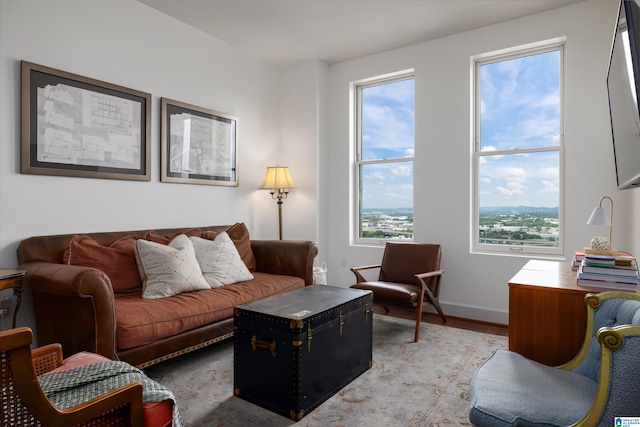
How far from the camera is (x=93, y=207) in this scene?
290cm

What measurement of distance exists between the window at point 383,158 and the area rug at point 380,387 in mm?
1565

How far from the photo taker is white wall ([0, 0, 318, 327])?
249 cm

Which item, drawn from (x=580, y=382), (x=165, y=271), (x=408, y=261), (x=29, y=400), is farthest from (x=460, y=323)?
(x=29, y=400)

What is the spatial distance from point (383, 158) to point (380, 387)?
2.79 m

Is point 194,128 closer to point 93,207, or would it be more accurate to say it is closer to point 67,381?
point 93,207

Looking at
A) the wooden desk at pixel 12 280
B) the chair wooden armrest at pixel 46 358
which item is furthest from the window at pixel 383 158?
the chair wooden armrest at pixel 46 358

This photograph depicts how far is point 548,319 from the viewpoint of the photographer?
1816mm

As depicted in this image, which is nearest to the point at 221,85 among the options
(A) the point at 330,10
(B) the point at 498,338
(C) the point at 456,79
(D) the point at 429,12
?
(A) the point at 330,10

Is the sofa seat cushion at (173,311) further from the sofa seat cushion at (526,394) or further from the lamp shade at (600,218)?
the lamp shade at (600,218)

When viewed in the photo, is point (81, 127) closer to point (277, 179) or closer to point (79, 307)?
point (79, 307)

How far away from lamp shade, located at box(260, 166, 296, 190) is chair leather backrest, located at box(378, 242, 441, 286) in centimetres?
136

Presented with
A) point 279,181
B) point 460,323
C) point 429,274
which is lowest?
point 460,323

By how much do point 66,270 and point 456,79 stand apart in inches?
146

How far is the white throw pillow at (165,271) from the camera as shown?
2660mm
